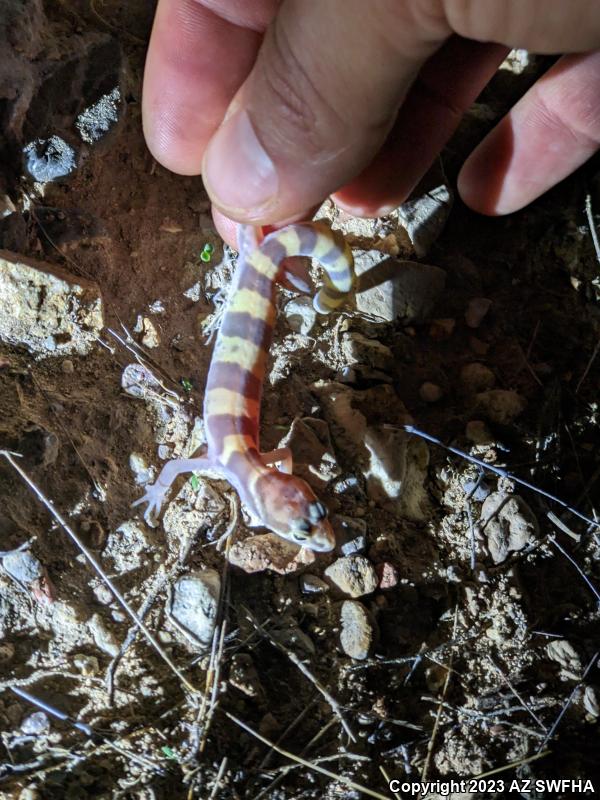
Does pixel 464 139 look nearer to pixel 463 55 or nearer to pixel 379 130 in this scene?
pixel 463 55

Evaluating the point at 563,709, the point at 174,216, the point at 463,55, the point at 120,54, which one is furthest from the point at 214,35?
the point at 563,709

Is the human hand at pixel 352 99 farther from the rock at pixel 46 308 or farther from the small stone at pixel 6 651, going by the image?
the small stone at pixel 6 651

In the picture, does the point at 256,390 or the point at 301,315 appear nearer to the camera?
the point at 256,390

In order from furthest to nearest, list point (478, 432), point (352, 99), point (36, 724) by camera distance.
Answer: point (478, 432), point (36, 724), point (352, 99)

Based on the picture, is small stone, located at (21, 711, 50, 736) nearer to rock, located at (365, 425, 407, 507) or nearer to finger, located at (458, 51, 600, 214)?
rock, located at (365, 425, 407, 507)

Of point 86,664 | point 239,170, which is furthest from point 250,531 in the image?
point 239,170

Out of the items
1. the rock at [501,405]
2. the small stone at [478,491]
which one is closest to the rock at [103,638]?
the small stone at [478,491]

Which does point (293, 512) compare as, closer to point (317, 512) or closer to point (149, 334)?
point (317, 512)
